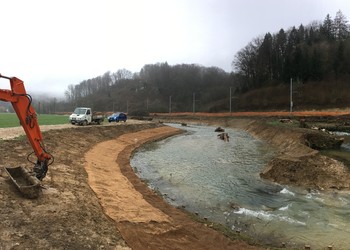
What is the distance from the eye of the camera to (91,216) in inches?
449

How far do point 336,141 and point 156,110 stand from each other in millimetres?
114187

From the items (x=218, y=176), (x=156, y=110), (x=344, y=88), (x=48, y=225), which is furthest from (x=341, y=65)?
(x=48, y=225)

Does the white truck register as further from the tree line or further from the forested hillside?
the tree line

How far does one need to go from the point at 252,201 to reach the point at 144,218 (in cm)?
573

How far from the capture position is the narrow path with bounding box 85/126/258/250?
420 inches

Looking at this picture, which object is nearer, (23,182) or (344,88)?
(23,182)

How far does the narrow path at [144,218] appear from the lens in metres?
10.7

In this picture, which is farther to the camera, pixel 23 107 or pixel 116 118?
pixel 116 118

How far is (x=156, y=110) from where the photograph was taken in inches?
5487

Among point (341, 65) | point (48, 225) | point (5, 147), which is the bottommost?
point (48, 225)

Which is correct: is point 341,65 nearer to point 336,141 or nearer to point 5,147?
point 336,141

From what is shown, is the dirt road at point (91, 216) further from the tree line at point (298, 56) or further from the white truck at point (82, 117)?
the tree line at point (298, 56)

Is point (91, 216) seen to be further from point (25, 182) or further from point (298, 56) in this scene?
point (298, 56)

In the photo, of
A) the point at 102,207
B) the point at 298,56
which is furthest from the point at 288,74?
the point at 102,207
